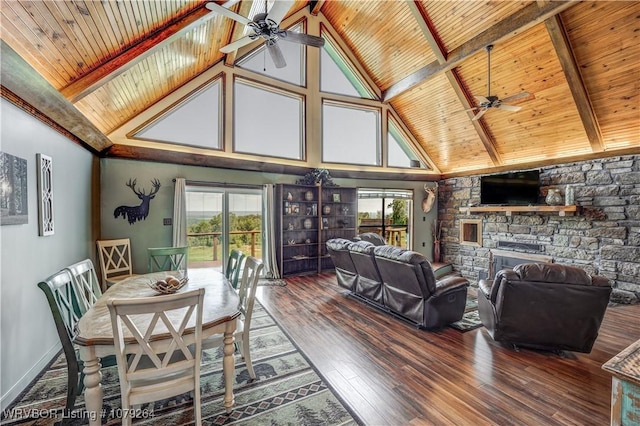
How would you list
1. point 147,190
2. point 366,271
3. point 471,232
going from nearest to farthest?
point 366,271, point 147,190, point 471,232

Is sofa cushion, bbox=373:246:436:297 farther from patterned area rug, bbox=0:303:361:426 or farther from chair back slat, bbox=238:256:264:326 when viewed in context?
chair back slat, bbox=238:256:264:326

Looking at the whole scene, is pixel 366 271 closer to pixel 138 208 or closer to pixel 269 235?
pixel 269 235

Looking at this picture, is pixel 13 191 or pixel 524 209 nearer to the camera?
pixel 13 191

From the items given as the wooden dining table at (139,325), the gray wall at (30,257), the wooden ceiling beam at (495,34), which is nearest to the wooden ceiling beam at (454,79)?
the wooden ceiling beam at (495,34)

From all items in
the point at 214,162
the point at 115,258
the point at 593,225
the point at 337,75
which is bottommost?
the point at 115,258

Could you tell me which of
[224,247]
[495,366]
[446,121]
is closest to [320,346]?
[495,366]

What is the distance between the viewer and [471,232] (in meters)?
7.54

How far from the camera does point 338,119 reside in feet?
24.9

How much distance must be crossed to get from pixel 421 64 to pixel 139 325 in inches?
274

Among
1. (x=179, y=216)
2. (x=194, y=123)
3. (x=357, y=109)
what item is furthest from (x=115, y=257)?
(x=357, y=109)

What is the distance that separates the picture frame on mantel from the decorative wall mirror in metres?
8.30

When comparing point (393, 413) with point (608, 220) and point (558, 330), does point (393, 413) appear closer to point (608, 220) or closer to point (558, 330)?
point (558, 330)

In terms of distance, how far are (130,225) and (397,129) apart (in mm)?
7054

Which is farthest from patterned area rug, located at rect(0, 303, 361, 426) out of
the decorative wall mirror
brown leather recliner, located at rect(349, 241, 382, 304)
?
the decorative wall mirror
